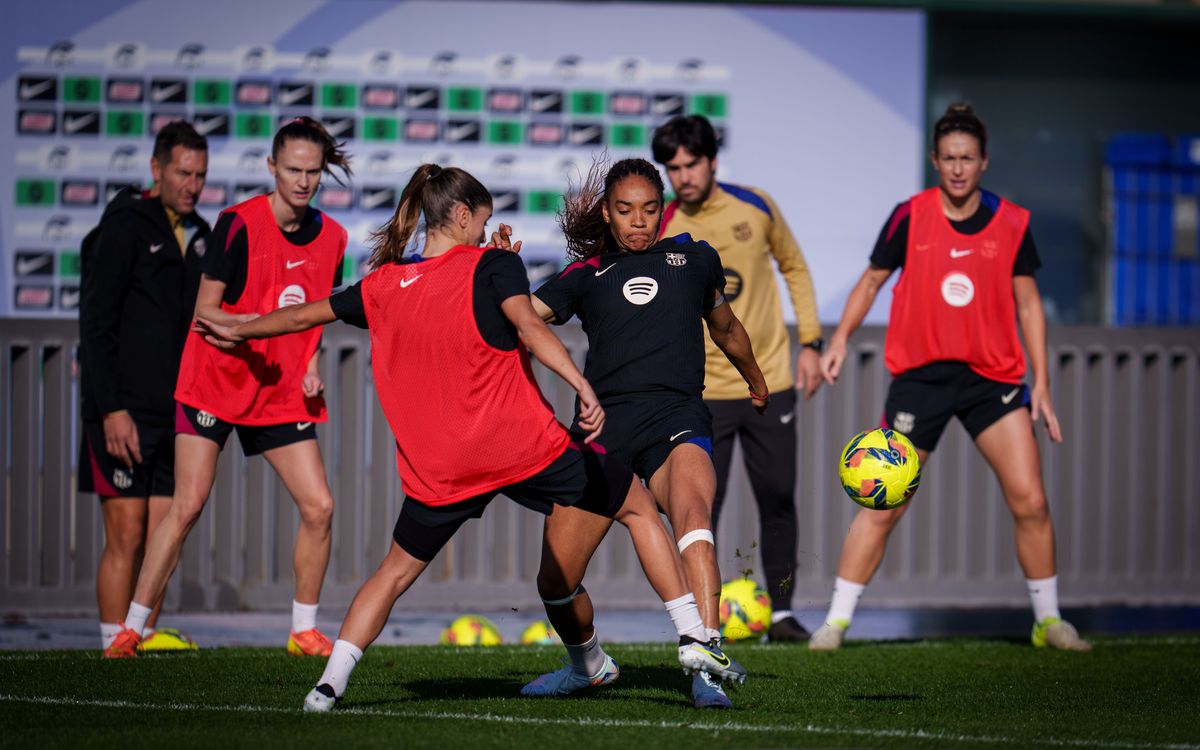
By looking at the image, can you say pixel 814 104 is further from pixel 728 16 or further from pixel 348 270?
pixel 348 270

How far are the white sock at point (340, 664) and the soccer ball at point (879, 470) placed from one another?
2.14 m

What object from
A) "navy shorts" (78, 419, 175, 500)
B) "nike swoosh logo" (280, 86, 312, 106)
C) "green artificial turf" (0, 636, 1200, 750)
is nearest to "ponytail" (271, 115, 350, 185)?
"navy shorts" (78, 419, 175, 500)

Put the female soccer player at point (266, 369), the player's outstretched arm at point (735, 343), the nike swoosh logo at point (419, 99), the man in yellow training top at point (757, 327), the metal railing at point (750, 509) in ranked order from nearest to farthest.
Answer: the player's outstretched arm at point (735, 343) < the female soccer player at point (266, 369) < the man in yellow training top at point (757, 327) < the metal railing at point (750, 509) < the nike swoosh logo at point (419, 99)

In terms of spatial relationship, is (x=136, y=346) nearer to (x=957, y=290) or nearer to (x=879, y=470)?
(x=879, y=470)

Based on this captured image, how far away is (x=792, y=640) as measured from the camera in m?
9.17

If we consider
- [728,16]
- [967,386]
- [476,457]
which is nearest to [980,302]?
[967,386]

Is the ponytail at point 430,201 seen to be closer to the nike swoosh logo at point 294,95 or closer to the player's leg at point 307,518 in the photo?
the player's leg at point 307,518

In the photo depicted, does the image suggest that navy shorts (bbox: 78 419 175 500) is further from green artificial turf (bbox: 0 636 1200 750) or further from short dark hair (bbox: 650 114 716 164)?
A: short dark hair (bbox: 650 114 716 164)

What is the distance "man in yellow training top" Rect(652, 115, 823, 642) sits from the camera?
8.88 meters

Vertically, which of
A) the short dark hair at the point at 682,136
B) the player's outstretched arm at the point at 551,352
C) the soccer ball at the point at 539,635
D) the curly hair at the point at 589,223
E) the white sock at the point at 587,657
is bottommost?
the soccer ball at the point at 539,635

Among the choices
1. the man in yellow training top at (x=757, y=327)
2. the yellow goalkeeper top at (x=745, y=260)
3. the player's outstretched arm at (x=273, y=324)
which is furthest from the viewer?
the yellow goalkeeper top at (x=745, y=260)

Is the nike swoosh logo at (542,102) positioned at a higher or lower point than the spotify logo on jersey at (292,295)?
higher

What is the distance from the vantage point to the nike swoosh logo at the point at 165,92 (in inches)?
444

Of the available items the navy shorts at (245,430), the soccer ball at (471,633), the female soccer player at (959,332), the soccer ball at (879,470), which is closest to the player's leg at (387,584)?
the soccer ball at (879,470)
